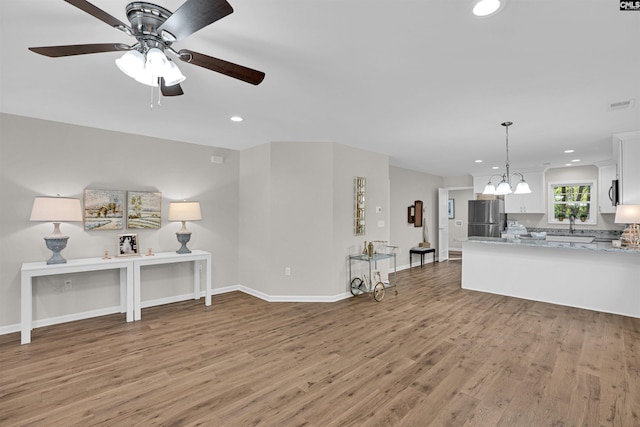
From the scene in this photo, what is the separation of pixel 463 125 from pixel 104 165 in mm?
4819

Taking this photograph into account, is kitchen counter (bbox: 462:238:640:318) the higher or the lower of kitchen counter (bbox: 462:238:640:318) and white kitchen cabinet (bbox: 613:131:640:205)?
the lower

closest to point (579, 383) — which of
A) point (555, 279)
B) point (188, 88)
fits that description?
point (555, 279)

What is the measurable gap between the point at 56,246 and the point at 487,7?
468cm

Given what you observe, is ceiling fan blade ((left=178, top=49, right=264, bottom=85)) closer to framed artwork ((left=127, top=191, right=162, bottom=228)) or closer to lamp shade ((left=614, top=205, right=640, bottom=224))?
framed artwork ((left=127, top=191, right=162, bottom=228))

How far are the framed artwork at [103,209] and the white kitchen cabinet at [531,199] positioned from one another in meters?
8.24

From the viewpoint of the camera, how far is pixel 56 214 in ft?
11.4

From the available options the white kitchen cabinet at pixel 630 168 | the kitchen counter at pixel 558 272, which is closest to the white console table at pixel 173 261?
the kitchen counter at pixel 558 272

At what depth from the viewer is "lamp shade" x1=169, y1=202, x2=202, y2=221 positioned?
14.8 feet

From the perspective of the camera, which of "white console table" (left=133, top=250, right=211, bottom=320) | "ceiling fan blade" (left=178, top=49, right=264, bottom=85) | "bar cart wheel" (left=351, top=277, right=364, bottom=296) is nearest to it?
"ceiling fan blade" (left=178, top=49, right=264, bottom=85)

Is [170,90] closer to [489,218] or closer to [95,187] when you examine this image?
[95,187]

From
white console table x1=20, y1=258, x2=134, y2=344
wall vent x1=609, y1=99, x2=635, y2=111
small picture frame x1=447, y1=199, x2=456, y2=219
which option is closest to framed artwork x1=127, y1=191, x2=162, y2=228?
white console table x1=20, y1=258, x2=134, y2=344

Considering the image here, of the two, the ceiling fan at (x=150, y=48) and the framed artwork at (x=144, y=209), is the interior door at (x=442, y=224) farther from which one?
the ceiling fan at (x=150, y=48)

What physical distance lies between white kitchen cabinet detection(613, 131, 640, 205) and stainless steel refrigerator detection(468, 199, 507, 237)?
3.59m

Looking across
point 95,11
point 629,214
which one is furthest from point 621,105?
point 95,11
